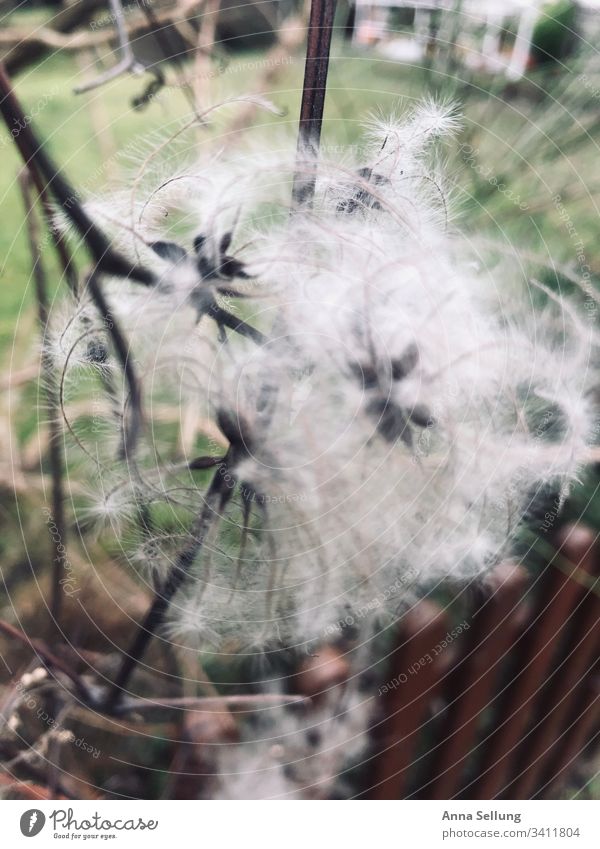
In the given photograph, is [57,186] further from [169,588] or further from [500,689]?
[500,689]

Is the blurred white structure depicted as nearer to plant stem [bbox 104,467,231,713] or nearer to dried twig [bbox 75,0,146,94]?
dried twig [bbox 75,0,146,94]

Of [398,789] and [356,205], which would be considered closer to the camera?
[356,205]

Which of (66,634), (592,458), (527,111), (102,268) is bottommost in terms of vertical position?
(66,634)

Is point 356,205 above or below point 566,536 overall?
above

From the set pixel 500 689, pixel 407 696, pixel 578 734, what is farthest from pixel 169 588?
pixel 578 734

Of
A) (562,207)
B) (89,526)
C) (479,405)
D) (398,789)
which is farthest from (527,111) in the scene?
(398,789)

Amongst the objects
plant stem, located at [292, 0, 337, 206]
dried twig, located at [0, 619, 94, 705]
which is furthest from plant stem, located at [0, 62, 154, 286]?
dried twig, located at [0, 619, 94, 705]

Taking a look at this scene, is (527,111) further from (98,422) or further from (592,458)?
(98,422)
